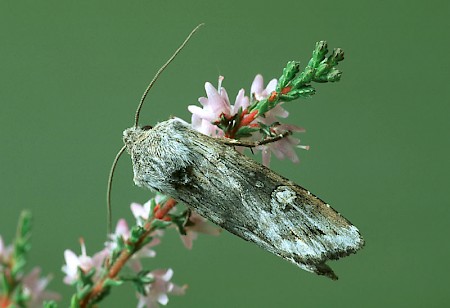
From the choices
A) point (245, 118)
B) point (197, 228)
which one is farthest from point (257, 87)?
point (197, 228)

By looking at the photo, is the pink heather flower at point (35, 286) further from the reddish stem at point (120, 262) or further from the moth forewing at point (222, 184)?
the moth forewing at point (222, 184)

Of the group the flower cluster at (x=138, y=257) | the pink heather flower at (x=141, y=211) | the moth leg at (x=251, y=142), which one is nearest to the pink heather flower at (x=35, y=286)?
the flower cluster at (x=138, y=257)

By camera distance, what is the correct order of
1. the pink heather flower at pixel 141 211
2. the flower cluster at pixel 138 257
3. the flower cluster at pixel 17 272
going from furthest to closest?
the pink heather flower at pixel 141 211 < the flower cluster at pixel 138 257 < the flower cluster at pixel 17 272

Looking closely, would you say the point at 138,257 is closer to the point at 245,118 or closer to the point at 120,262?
the point at 120,262

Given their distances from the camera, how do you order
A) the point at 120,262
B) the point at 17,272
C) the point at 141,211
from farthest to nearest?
the point at 141,211
the point at 120,262
the point at 17,272

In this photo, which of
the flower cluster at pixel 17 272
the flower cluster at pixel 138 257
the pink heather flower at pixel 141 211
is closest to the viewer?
the flower cluster at pixel 17 272

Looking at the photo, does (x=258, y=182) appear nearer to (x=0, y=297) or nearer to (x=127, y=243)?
(x=127, y=243)

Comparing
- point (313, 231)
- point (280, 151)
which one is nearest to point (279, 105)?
point (280, 151)
